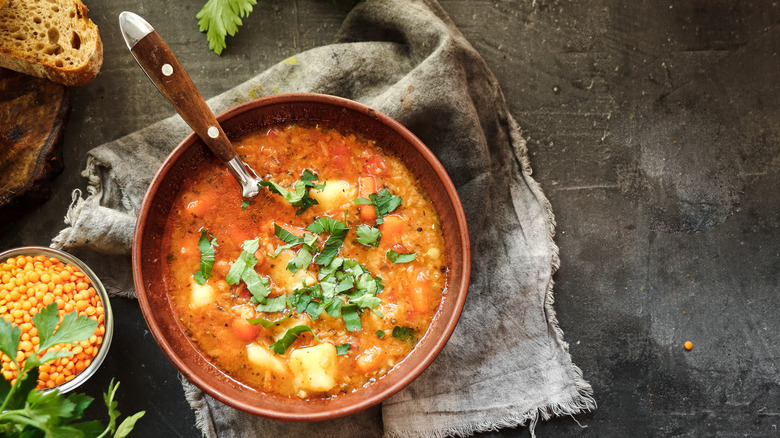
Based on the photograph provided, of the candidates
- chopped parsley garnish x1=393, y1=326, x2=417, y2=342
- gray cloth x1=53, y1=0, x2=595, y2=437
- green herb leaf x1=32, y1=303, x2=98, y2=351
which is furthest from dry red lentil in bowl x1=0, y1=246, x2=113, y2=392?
chopped parsley garnish x1=393, y1=326, x2=417, y2=342

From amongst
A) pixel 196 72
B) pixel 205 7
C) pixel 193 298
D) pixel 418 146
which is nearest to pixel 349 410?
pixel 193 298

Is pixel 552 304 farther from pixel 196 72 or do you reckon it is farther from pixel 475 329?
pixel 196 72

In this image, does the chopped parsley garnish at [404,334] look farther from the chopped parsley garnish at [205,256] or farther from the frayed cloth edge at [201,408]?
the frayed cloth edge at [201,408]

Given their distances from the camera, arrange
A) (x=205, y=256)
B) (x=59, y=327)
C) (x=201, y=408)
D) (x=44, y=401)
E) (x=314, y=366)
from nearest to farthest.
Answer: (x=44, y=401), (x=59, y=327), (x=314, y=366), (x=205, y=256), (x=201, y=408)

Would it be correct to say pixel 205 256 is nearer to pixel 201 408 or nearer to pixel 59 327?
pixel 59 327

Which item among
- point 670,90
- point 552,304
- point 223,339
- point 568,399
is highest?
point 223,339

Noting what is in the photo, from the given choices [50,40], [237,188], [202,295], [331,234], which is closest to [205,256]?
[202,295]

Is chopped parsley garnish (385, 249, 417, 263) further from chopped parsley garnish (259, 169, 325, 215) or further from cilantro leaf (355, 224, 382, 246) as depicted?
chopped parsley garnish (259, 169, 325, 215)
